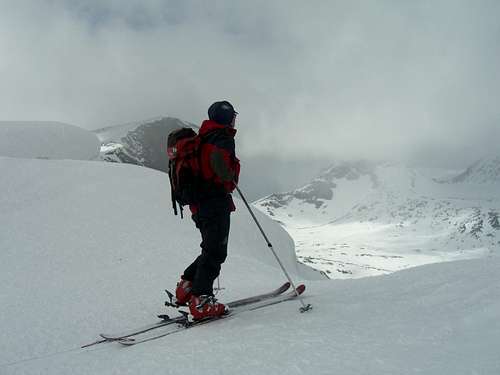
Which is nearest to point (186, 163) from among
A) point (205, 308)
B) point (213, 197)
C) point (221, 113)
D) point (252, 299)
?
point (213, 197)

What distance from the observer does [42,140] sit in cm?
2561

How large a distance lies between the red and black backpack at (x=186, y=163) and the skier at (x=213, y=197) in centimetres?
7

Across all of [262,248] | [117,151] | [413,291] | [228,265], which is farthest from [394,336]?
[117,151]

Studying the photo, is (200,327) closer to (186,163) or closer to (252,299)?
(252,299)

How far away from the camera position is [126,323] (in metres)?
5.47

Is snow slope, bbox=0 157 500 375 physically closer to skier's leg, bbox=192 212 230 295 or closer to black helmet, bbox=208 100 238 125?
skier's leg, bbox=192 212 230 295

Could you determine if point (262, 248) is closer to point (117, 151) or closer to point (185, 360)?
point (185, 360)

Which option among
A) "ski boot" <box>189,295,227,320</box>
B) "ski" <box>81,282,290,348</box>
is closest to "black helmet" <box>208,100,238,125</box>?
"ski boot" <box>189,295,227,320</box>

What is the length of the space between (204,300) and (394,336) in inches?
94.8

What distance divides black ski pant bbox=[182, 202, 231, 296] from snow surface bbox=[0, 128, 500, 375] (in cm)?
A: 58

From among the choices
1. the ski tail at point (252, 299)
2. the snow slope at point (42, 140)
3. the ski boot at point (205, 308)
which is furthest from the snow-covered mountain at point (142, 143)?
the ski boot at point (205, 308)

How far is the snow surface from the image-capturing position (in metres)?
3.15

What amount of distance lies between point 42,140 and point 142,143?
114 meters

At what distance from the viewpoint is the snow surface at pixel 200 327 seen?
10.3ft
